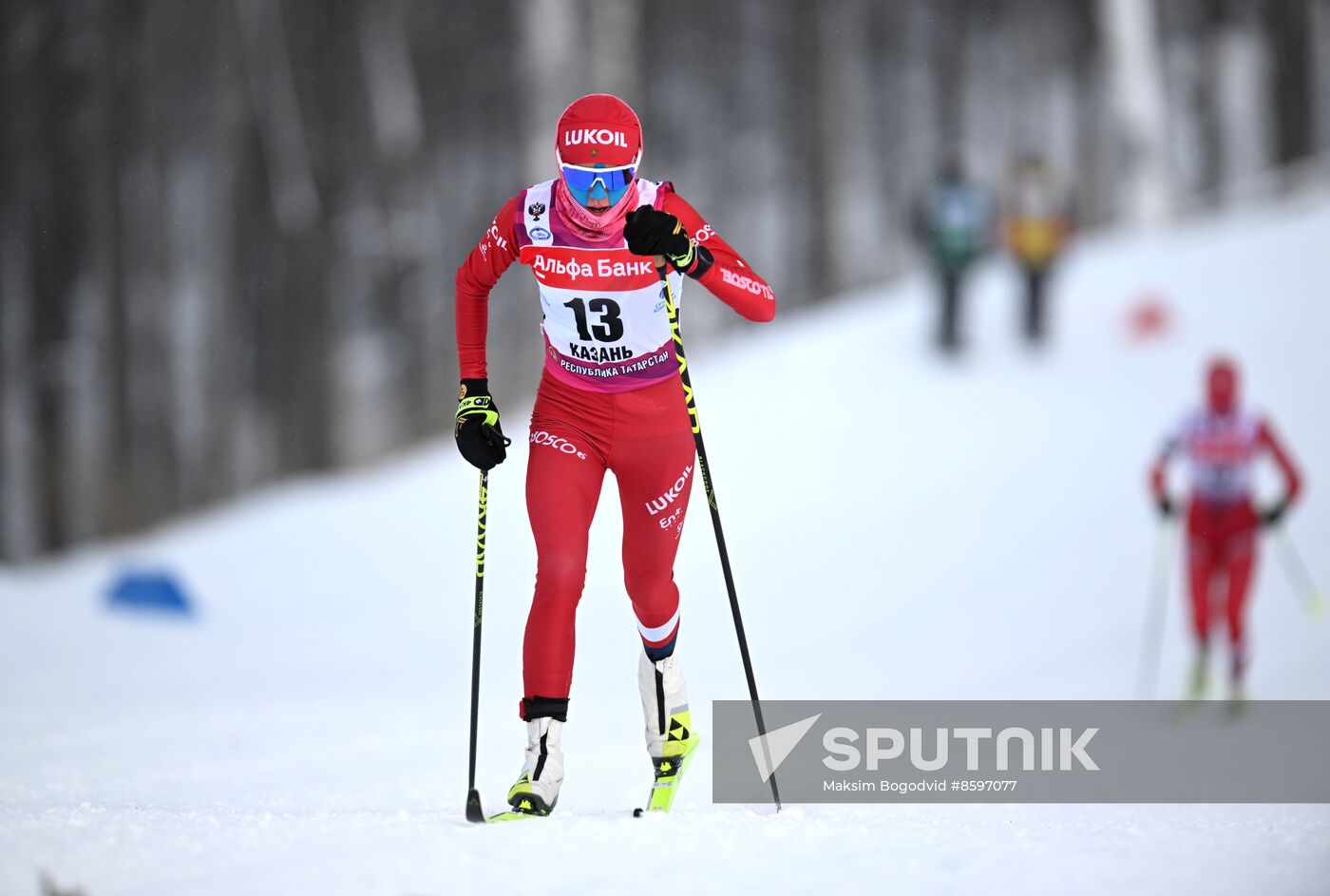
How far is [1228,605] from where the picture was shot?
8.64 meters

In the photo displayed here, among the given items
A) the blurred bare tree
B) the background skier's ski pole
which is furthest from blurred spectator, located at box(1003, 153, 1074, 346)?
the blurred bare tree

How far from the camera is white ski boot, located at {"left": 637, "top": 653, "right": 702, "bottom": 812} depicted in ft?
15.7

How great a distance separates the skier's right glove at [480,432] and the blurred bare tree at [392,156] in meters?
11.1

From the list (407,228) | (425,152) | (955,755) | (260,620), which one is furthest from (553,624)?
(425,152)

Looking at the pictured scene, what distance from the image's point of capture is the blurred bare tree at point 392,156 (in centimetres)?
1864

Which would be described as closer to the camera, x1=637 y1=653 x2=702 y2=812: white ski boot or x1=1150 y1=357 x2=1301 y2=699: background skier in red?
x1=637 y1=653 x2=702 y2=812: white ski boot

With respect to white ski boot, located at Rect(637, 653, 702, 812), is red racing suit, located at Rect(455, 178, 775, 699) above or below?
above

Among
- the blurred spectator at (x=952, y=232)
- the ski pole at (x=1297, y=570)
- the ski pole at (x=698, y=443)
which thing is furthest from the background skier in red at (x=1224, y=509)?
the blurred spectator at (x=952, y=232)

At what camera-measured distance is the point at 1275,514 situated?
8.63 metres

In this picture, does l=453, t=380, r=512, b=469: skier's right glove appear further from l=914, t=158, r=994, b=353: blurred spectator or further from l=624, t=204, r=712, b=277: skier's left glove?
l=914, t=158, r=994, b=353: blurred spectator

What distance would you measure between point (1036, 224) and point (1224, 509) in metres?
6.24

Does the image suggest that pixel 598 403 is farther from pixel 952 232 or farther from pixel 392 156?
pixel 392 156

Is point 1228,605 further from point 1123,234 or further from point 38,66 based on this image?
point 38,66

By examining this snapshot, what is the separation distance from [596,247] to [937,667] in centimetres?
635
